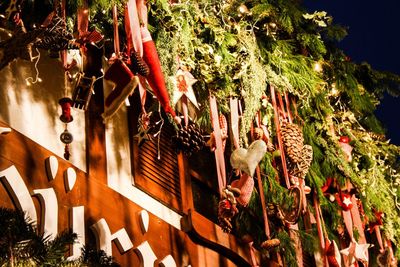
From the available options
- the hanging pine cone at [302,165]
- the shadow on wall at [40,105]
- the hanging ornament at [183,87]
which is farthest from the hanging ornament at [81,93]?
the hanging pine cone at [302,165]

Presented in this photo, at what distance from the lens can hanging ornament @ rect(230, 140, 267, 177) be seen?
21.4 ft

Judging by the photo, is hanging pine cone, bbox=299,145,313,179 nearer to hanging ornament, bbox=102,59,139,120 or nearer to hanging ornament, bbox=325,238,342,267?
hanging ornament, bbox=325,238,342,267

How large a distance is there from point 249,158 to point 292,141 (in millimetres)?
1094

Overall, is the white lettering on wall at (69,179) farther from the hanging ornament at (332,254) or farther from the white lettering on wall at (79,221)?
the hanging ornament at (332,254)

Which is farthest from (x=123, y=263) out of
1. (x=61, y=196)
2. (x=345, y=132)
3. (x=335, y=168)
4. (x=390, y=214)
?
(x=390, y=214)

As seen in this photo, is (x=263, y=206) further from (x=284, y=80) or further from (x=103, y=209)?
(x=103, y=209)

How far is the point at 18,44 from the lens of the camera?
17.3 feet

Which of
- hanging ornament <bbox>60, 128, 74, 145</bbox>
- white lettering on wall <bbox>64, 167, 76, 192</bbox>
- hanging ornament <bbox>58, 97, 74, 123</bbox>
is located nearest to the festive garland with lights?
hanging ornament <bbox>58, 97, 74, 123</bbox>

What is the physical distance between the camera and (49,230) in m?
5.51

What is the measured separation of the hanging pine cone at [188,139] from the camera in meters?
6.45

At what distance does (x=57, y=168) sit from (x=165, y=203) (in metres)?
1.50

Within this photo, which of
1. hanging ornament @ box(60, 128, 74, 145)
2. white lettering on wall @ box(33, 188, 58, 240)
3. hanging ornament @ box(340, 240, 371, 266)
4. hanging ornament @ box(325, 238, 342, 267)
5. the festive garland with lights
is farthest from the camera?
hanging ornament @ box(340, 240, 371, 266)

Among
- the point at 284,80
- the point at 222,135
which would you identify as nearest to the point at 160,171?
the point at 222,135

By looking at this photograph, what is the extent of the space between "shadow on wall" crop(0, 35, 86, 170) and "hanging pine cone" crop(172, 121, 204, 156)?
0.70 m
